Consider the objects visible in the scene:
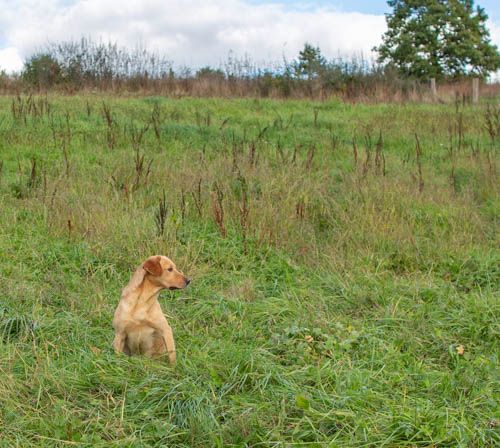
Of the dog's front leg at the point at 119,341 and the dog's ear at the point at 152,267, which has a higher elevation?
the dog's ear at the point at 152,267

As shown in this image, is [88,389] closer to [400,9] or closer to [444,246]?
[444,246]

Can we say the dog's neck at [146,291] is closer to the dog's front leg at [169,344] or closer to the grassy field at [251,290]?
the dog's front leg at [169,344]

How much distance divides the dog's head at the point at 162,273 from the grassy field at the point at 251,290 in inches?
19.3

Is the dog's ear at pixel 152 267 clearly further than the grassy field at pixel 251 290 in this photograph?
Yes

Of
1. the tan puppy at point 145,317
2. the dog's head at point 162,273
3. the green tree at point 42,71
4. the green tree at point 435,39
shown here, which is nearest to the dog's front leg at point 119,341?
the tan puppy at point 145,317

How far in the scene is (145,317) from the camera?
160 inches

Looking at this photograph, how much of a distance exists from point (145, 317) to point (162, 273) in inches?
11.9

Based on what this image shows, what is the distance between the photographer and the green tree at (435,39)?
39.9 meters

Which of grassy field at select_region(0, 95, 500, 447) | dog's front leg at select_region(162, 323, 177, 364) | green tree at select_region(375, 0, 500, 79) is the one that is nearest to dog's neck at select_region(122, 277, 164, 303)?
dog's front leg at select_region(162, 323, 177, 364)

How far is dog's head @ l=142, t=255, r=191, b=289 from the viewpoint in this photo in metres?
4.15

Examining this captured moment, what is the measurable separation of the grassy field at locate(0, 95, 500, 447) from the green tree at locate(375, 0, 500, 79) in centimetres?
3025

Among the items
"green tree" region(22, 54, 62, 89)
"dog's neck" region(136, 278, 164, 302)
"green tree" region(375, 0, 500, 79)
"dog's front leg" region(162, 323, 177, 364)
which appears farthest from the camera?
"green tree" region(375, 0, 500, 79)

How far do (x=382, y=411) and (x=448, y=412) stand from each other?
35 cm

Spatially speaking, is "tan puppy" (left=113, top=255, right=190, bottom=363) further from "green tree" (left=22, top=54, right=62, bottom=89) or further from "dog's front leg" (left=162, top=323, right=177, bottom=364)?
"green tree" (left=22, top=54, right=62, bottom=89)
